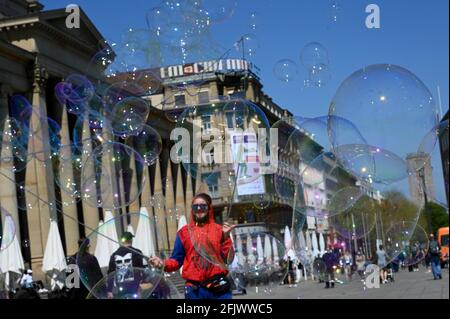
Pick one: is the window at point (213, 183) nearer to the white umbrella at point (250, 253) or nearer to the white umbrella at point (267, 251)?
the white umbrella at point (267, 251)

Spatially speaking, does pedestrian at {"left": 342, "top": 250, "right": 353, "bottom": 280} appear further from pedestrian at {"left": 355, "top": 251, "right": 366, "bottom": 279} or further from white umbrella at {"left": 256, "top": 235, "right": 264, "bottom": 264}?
white umbrella at {"left": 256, "top": 235, "right": 264, "bottom": 264}

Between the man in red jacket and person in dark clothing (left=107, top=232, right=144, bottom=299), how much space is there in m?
1.35

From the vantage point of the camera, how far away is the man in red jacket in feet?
22.1

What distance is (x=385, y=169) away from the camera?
375 inches

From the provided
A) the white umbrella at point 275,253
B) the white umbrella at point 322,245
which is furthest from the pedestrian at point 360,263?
the white umbrella at point 275,253

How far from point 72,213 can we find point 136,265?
2788 cm

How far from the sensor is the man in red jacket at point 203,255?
6.75 metres

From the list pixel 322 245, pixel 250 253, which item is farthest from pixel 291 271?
pixel 250 253

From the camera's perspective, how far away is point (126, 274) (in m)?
8.55

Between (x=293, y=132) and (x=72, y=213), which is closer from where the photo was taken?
(x=293, y=132)

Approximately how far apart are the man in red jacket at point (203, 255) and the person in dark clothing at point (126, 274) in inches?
53.1

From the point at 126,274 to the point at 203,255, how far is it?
1945 millimetres

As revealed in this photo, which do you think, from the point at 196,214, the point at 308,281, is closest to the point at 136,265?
the point at 196,214
